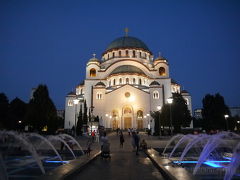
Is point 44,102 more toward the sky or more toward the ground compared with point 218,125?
more toward the sky

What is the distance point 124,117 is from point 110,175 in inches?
1768

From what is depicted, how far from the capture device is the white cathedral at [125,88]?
174ft

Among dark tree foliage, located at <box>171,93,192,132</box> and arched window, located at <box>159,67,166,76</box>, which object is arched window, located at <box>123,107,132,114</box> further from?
arched window, located at <box>159,67,166,76</box>

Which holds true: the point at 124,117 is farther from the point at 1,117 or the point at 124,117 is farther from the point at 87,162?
the point at 87,162

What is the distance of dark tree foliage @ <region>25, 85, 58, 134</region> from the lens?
36406mm

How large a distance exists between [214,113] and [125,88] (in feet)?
→ 71.1

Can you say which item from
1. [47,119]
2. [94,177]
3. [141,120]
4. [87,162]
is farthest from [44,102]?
[94,177]

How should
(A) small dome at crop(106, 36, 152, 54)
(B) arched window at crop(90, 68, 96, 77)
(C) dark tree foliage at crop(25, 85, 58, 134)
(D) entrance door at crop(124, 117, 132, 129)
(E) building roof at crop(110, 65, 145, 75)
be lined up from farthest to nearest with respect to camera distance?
(A) small dome at crop(106, 36, 152, 54) → (B) arched window at crop(90, 68, 96, 77) → (E) building roof at crop(110, 65, 145, 75) → (D) entrance door at crop(124, 117, 132, 129) → (C) dark tree foliage at crop(25, 85, 58, 134)

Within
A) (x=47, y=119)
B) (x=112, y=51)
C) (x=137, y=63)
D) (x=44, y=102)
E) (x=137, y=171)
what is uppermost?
(x=112, y=51)

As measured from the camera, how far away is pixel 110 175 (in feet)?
26.1

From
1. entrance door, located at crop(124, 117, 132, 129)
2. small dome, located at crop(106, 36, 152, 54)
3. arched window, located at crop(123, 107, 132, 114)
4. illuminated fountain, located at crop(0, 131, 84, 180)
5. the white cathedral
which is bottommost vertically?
illuminated fountain, located at crop(0, 131, 84, 180)

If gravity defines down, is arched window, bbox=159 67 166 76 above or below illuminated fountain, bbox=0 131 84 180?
above

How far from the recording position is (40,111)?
3697 centimetres

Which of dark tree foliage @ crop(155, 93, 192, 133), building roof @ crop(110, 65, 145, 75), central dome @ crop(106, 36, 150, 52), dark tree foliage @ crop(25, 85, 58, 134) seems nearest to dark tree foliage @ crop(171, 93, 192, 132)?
dark tree foliage @ crop(155, 93, 192, 133)
